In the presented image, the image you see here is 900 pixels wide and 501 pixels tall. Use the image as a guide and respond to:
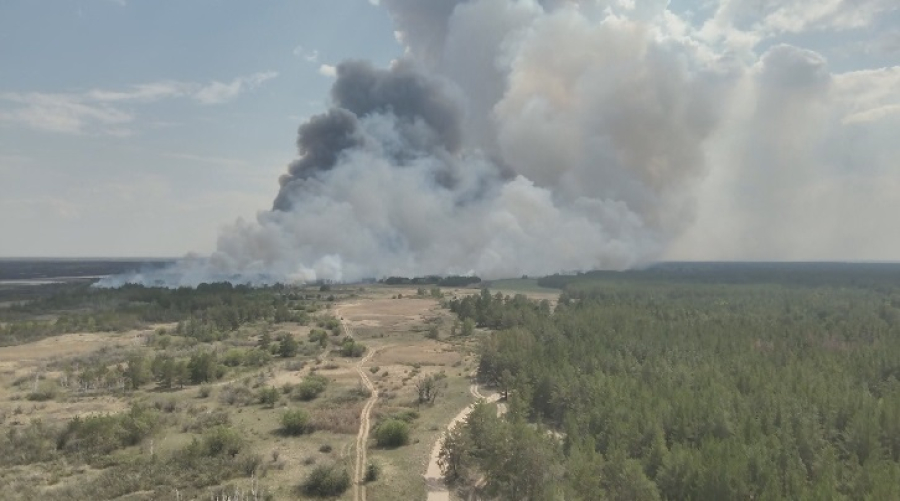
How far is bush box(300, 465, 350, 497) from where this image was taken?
39.8m

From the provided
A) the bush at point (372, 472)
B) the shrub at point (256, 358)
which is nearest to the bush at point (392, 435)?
the bush at point (372, 472)

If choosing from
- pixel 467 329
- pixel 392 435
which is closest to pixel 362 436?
pixel 392 435

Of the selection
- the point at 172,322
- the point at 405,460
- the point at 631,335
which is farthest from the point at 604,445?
the point at 172,322

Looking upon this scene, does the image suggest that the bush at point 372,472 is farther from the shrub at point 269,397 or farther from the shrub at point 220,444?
the shrub at point 269,397

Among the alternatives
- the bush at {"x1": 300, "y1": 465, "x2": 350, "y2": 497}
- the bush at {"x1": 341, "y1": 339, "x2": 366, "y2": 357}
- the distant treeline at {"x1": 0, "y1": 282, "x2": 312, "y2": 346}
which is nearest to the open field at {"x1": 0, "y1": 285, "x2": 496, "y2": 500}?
the bush at {"x1": 341, "y1": 339, "x2": 366, "y2": 357}

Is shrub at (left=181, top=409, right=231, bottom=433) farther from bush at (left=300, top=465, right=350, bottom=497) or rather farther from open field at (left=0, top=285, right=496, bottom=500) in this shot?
bush at (left=300, top=465, right=350, bottom=497)

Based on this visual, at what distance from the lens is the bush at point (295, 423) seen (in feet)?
173

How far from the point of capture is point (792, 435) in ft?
139

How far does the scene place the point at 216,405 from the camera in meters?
63.0

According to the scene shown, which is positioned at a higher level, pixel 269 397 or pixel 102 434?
pixel 102 434

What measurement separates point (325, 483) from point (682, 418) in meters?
26.0

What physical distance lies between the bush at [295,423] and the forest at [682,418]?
652 inches

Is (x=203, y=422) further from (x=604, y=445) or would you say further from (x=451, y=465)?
(x=604, y=445)

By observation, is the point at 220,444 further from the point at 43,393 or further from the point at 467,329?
the point at 467,329
